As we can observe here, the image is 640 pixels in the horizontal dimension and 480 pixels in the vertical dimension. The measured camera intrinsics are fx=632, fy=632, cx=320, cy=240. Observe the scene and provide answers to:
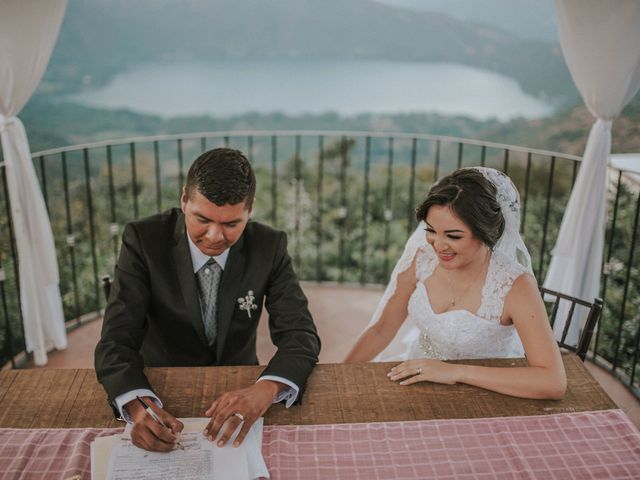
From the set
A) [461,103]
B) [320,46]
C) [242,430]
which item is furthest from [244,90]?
[242,430]

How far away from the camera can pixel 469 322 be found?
2094mm

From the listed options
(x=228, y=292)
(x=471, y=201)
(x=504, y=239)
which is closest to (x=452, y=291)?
(x=504, y=239)

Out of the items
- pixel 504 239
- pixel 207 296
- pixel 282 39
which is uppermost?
pixel 282 39

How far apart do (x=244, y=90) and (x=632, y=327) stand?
6817 millimetres

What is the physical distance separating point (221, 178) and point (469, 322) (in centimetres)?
98

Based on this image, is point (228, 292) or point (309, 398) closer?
point (309, 398)

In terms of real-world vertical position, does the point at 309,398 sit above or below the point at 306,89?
below

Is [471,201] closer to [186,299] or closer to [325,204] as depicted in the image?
[186,299]

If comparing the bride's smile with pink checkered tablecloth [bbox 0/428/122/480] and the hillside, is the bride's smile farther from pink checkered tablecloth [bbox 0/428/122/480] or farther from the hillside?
the hillside

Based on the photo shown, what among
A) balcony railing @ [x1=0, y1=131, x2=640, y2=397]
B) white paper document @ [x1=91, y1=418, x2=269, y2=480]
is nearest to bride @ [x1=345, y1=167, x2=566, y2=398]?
white paper document @ [x1=91, y1=418, x2=269, y2=480]

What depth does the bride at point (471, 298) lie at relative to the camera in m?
1.66

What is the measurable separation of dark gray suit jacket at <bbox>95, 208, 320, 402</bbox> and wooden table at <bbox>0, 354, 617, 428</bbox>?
108 mm

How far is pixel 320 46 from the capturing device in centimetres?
919

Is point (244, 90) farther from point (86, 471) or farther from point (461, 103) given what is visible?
point (86, 471)
